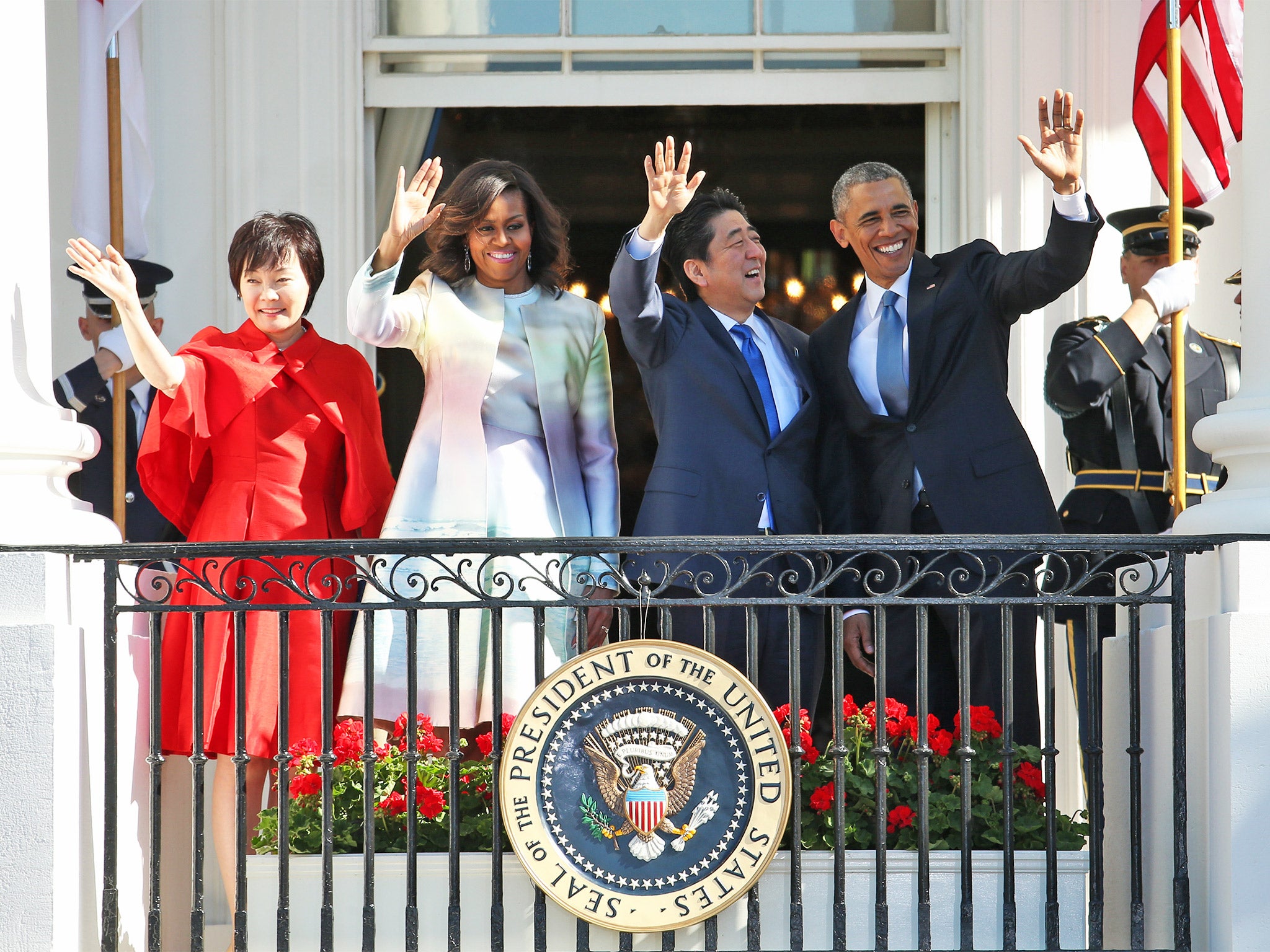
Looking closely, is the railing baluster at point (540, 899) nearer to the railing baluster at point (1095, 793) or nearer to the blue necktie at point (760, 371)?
the blue necktie at point (760, 371)

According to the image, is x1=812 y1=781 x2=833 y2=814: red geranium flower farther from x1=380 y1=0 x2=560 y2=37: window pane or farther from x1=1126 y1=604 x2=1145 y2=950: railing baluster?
x1=380 y1=0 x2=560 y2=37: window pane

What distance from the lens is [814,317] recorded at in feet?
21.1

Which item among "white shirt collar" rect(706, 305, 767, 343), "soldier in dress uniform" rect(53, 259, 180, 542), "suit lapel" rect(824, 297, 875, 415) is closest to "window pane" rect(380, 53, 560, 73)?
"soldier in dress uniform" rect(53, 259, 180, 542)

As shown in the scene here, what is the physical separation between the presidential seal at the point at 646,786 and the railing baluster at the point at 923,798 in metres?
0.31

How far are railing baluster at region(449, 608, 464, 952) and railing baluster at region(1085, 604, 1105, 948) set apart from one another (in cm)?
150

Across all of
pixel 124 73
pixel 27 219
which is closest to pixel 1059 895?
pixel 27 219

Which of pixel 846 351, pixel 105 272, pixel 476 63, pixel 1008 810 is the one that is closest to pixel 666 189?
pixel 846 351

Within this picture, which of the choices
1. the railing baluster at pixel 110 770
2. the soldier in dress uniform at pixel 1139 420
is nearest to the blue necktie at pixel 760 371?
the soldier in dress uniform at pixel 1139 420

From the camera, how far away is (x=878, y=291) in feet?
15.7

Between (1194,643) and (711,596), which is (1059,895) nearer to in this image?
(1194,643)

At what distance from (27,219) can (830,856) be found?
256 cm

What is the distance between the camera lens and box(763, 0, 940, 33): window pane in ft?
19.7

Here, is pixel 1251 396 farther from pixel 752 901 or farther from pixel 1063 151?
pixel 752 901

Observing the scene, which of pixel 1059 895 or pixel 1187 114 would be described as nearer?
pixel 1059 895
